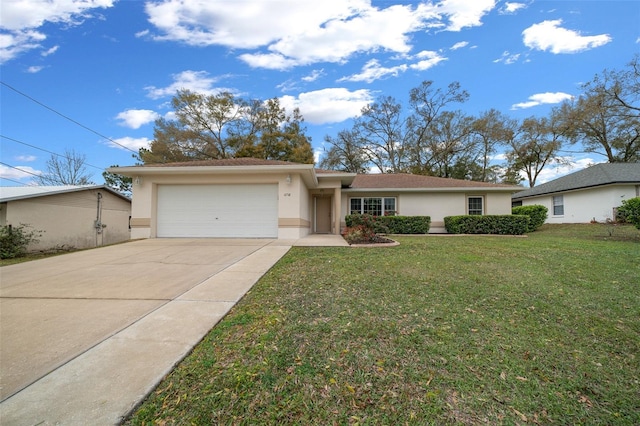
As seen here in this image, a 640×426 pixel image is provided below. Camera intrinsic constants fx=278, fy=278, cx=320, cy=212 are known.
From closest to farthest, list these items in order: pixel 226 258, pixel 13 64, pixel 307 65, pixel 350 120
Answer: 1. pixel 226 258
2. pixel 13 64
3. pixel 307 65
4. pixel 350 120

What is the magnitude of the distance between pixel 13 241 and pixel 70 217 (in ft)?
11.7

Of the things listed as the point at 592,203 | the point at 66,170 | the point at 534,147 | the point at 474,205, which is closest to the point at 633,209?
the point at 474,205

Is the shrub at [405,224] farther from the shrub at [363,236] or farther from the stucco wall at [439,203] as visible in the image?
the shrub at [363,236]

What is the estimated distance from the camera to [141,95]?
1625 centimetres

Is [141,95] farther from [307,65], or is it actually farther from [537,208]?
[537,208]

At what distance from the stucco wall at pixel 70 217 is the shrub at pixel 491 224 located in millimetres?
18609

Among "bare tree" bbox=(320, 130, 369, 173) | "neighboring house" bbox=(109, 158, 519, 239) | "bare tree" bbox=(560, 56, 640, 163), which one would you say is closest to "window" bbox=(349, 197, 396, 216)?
"neighboring house" bbox=(109, 158, 519, 239)

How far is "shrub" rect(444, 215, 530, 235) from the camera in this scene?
44.8 ft

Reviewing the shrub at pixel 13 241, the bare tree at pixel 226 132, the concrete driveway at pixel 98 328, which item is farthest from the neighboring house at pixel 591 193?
the shrub at pixel 13 241

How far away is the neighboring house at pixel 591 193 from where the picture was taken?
53.0 feet

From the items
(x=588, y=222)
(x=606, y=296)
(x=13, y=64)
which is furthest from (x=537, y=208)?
(x=13, y=64)

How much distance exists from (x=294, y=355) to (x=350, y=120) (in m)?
30.2

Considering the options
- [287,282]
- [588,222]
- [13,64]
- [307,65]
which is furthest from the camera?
[588,222]

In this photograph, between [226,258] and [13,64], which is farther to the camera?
[13,64]
